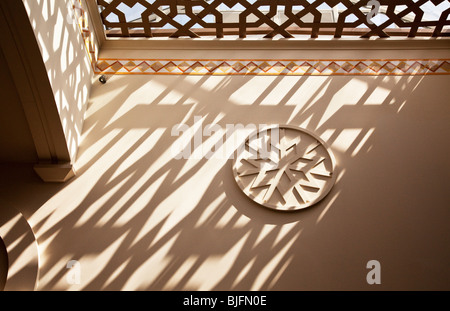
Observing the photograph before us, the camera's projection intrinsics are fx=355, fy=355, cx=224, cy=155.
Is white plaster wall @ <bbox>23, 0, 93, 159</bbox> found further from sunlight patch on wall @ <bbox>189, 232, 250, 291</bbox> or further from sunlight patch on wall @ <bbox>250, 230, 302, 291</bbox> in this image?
sunlight patch on wall @ <bbox>250, 230, 302, 291</bbox>

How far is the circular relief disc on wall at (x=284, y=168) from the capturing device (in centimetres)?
216

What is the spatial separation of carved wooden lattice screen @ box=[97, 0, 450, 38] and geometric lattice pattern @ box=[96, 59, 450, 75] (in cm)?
24

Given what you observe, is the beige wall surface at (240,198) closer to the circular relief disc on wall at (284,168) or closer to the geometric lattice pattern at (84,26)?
the circular relief disc on wall at (284,168)

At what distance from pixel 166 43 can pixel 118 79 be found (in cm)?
49

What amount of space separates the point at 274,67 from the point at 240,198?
3.76ft

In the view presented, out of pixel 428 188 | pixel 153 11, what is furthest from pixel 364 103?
pixel 153 11

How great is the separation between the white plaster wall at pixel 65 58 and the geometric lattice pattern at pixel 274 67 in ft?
1.05

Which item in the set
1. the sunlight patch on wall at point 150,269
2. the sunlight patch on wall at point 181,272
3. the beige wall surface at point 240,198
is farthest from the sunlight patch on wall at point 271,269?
the sunlight patch on wall at point 150,269

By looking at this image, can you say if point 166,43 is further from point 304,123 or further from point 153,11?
point 304,123

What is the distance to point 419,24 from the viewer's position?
2.75 m

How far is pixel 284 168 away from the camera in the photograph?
7.41ft

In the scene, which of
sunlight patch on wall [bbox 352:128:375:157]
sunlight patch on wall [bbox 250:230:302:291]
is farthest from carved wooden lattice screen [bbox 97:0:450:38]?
sunlight patch on wall [bbox 250:230:302:291]

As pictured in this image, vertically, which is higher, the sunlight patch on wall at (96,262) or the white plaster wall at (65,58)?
the white plaster wall at (65,58)

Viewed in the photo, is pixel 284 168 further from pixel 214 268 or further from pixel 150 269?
pixel 150 269
